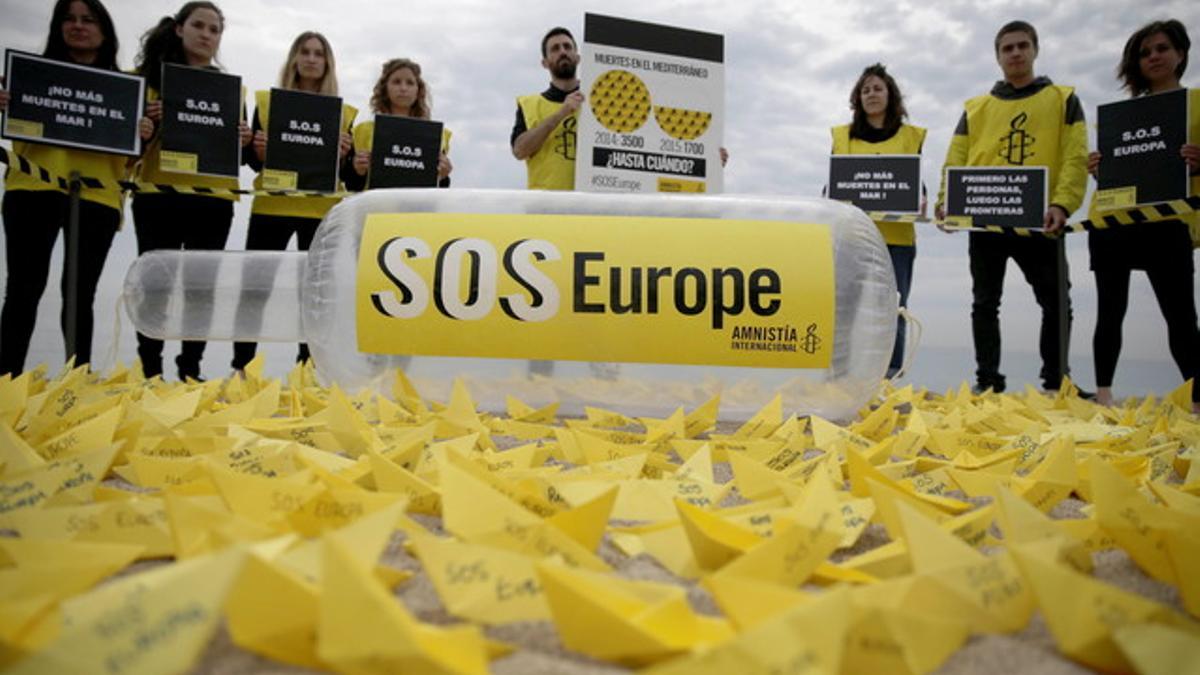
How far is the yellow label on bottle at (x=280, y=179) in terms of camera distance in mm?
4273

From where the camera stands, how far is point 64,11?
3611 mm

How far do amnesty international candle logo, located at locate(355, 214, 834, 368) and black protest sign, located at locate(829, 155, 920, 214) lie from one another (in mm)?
3157

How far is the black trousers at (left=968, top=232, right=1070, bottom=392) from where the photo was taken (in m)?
4.34

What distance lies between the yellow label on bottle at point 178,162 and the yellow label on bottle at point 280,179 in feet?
1.18

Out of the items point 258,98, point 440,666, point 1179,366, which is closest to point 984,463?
point 440,666

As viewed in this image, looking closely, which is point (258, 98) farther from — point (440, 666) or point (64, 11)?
point (440, 666)

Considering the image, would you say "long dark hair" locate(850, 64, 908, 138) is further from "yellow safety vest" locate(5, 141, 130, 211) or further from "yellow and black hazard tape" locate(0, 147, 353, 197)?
"yellow safety vest" locate(5, 141, 130, 211)

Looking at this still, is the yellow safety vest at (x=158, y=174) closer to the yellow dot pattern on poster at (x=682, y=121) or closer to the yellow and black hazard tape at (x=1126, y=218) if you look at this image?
the yellow dot pattern on poster at (x=682, y=121)

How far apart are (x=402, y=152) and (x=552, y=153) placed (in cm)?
91

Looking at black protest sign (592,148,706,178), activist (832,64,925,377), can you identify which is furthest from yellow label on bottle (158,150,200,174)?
activist (832,64,925,377)

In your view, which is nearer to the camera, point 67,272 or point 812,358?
point 812,358

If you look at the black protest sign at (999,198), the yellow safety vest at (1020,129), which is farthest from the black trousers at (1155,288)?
the yellow safety vest at (1020,129)

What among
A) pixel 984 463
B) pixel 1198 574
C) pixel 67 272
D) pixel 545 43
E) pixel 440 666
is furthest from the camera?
pixel 545 43

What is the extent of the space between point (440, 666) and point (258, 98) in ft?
15.3
